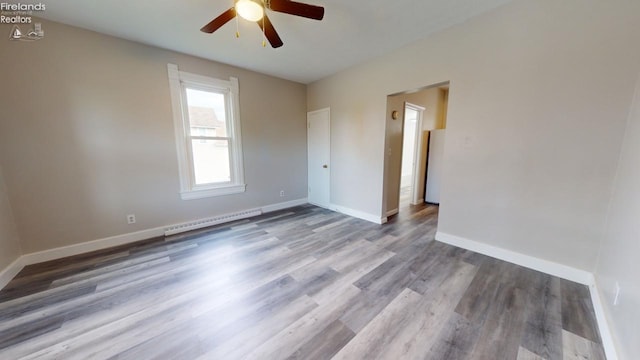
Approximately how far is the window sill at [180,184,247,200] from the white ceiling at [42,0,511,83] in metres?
2.02

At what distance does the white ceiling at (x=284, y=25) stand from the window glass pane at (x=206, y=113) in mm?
564

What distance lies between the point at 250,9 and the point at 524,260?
3516 millimetres

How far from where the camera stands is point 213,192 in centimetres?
353

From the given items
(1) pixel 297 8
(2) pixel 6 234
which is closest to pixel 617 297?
(1) pixel 297 8

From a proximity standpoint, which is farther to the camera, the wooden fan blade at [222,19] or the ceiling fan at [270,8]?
A: the wooden fan blade at [222,19]

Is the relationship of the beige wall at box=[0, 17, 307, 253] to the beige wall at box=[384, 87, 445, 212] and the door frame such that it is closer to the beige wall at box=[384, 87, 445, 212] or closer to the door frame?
the beige wall at box=[384, 87, 445, 212]

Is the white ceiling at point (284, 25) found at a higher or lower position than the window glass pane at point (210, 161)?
higher

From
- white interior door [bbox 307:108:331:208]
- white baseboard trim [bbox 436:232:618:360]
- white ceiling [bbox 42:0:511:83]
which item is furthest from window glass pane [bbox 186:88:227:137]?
white baseboard trim [bbox 436:232:618:360]

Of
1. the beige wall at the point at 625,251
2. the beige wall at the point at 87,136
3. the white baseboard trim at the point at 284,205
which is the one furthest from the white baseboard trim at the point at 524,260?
the beige wall at the point at 87,136

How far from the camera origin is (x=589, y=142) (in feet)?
6.02

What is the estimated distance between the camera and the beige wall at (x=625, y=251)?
1166mm

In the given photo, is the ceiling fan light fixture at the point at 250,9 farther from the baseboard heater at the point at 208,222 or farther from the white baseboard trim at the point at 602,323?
the white baseboard trim at the point at 602,323

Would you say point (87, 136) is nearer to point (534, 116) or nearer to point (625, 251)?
point (534, 116)

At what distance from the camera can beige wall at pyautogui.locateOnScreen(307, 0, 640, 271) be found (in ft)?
5.74
